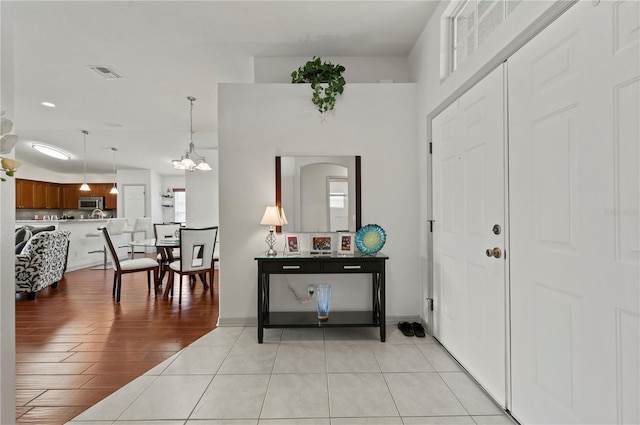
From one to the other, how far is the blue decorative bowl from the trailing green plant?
1347 mm

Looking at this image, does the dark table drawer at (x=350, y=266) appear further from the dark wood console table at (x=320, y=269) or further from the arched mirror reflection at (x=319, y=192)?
the arched mirror reflection at (x=319, y=192)

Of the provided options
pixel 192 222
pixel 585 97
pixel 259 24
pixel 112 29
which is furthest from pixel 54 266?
pixel 585 97

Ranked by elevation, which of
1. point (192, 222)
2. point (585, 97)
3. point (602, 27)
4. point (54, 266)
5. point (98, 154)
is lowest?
point (54, 266)

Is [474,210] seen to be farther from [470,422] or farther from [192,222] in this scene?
[192,222]

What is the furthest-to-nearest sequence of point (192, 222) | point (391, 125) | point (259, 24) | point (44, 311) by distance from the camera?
point (192, 222) < point (44, 311) < point (391, 125) < point (259, 24)

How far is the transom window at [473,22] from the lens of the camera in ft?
6.47

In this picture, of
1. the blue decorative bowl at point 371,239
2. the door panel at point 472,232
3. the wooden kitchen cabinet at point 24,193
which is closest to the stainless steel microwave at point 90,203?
the wooden kitchen cabinet at point 24,193

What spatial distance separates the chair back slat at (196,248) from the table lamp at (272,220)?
1.49 m

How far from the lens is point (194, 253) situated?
169 inches

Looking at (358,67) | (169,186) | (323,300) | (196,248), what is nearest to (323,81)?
(358,67)

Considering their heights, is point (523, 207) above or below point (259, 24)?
below

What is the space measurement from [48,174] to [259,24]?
1008 cm

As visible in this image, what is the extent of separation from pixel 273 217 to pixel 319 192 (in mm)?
599

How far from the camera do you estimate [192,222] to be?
7.33m
